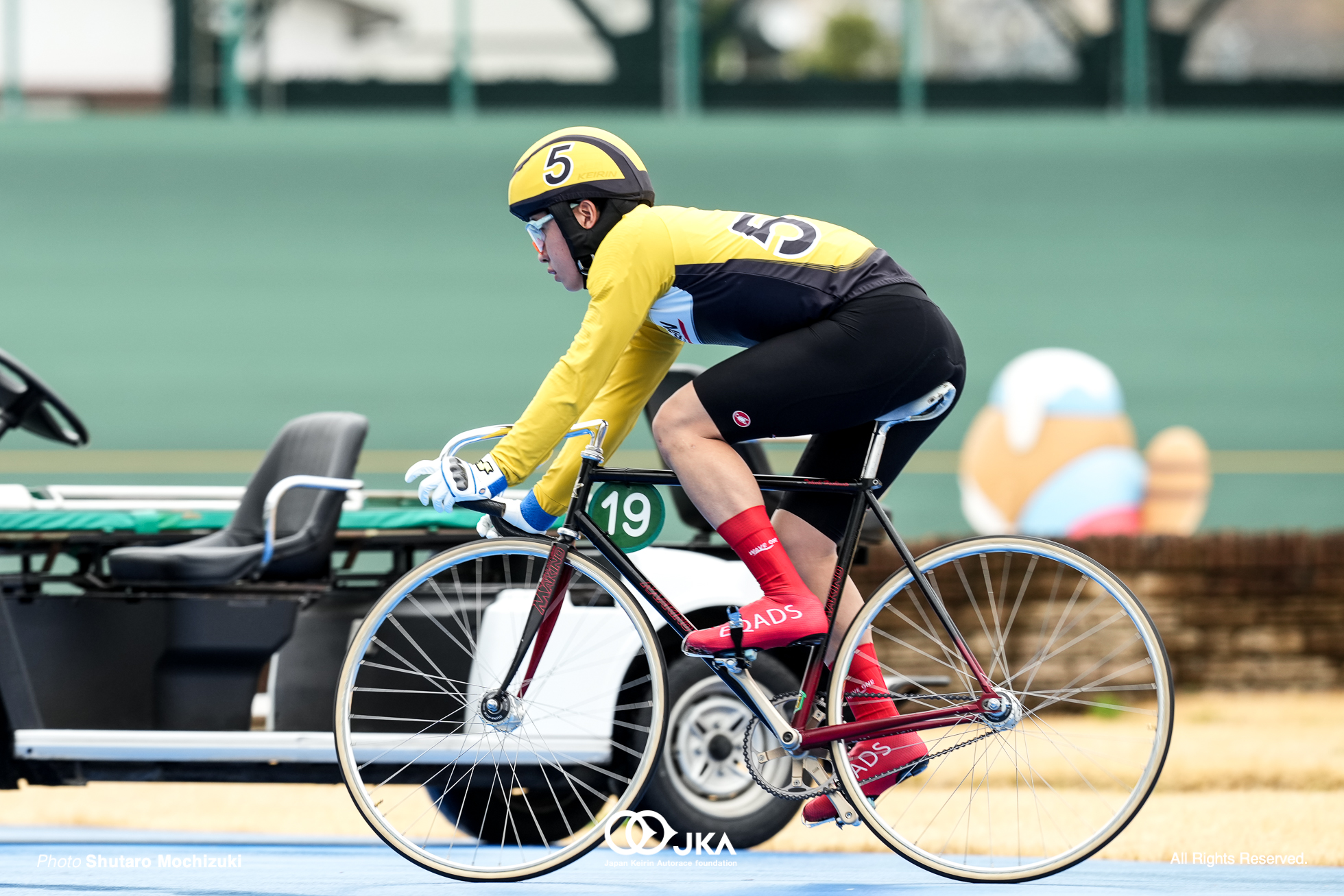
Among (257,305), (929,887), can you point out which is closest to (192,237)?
(257,305)

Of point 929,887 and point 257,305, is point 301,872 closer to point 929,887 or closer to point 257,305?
point 929,887

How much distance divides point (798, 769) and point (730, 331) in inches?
40.5

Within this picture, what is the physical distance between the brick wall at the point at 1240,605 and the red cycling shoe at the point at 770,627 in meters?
4.52

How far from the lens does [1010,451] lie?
10359 mm

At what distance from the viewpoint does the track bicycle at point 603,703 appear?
10.8 ft

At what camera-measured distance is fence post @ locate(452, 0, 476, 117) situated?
11.9 metres

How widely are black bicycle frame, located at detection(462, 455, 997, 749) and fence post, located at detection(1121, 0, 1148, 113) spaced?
10.3 metres

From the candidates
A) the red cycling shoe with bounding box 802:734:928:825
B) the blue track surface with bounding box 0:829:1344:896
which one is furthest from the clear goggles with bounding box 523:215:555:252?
the blue track surface with bounding box 0:829:1344:896

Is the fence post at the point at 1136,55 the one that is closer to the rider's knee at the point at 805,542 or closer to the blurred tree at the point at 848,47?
the blurred tree at the point at 848,47

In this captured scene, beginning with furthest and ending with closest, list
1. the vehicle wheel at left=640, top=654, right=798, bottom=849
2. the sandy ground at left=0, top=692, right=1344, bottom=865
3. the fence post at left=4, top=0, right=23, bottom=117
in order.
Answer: the fence post at left=4, top=0, right=23, bottom=117 < the sandy ground at left=0, top=692, right=1344, bottom=865 < the vehicle wheel at left=640, top=654, right=798, bottom=849

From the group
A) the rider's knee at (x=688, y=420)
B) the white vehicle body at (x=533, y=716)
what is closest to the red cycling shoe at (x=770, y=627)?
the rider's knee at (x=688, y=420)

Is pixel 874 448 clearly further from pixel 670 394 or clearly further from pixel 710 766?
pixel 710 766

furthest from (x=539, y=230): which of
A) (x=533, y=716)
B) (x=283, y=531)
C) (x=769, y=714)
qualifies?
(x=283, y=531)

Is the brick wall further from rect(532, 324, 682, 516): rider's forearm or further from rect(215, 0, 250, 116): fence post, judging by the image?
rect(215, 0, 250, 116): fence post
